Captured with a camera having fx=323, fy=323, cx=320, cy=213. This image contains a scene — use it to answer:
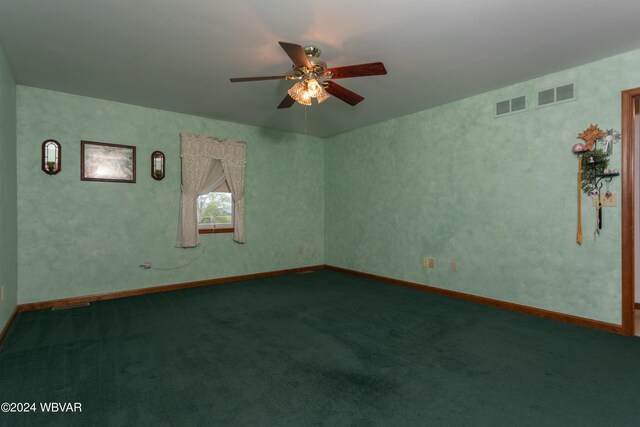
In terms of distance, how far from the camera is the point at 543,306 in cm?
353

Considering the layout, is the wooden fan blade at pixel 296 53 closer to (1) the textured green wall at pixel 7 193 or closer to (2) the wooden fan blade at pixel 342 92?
(2) the wooden fan blade at pixel 342 92

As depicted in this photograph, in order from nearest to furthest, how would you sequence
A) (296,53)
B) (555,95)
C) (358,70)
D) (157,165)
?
(296,53) → (358,70) → (555,95) → (157,165)

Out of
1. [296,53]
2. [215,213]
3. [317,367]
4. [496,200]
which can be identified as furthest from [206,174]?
[496,200]

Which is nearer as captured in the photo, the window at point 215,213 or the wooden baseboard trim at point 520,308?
the wooden baseboard trim at point 520,308

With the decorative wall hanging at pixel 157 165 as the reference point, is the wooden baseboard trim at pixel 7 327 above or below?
below

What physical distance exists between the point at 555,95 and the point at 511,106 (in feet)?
1.43

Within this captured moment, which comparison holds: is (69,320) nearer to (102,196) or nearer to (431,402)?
(102,196)

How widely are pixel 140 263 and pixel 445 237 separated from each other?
4.27 meters

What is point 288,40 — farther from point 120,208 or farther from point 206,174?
point 120,208

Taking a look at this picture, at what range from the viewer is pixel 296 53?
2375 millimetres

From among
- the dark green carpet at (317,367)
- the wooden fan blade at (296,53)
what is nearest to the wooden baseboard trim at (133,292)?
the dark green carpet at (317,367)

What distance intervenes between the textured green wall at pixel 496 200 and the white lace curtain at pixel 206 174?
6.70ft

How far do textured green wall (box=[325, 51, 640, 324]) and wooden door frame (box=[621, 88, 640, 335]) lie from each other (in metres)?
0.06

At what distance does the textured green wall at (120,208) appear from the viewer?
3.88 metres
